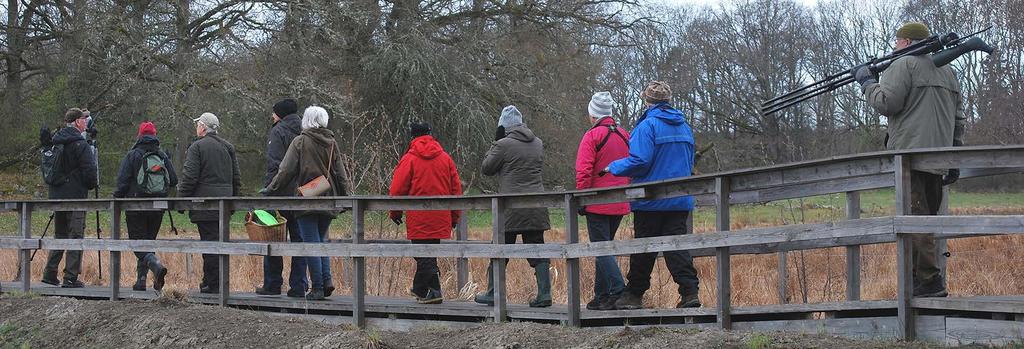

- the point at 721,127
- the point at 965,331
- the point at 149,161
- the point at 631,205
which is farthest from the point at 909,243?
the point at 721,127

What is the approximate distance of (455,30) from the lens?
28.8 metres

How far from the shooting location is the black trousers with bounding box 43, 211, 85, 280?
12.3 meters

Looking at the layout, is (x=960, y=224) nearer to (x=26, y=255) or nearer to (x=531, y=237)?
(x=531, y=237)

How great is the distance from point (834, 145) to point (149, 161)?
36.6 meters

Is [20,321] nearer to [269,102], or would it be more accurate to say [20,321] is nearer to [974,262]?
[974,262]

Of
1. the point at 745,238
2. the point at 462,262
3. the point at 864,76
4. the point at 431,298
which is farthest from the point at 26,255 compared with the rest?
the point at 864,76

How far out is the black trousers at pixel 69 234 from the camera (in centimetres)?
1232

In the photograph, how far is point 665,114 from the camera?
324 inches

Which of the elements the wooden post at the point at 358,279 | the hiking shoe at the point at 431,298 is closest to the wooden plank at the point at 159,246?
the wooden post at the point at 358,279

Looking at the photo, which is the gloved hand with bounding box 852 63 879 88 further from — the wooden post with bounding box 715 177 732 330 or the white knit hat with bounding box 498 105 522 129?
the white knit hat with bounding box 498 105 522 129

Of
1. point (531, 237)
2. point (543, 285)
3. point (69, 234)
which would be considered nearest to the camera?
point (543, 285)

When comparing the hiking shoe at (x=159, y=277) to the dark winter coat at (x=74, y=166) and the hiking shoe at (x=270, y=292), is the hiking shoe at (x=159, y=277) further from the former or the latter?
the dark winter coat at (x=74, y=166)

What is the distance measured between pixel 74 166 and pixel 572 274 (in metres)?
6.16

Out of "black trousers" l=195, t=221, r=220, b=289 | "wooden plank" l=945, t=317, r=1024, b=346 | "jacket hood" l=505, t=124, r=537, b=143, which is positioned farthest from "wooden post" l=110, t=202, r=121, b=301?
"wooden plank" l=945, t=317, r=1024, b=346
